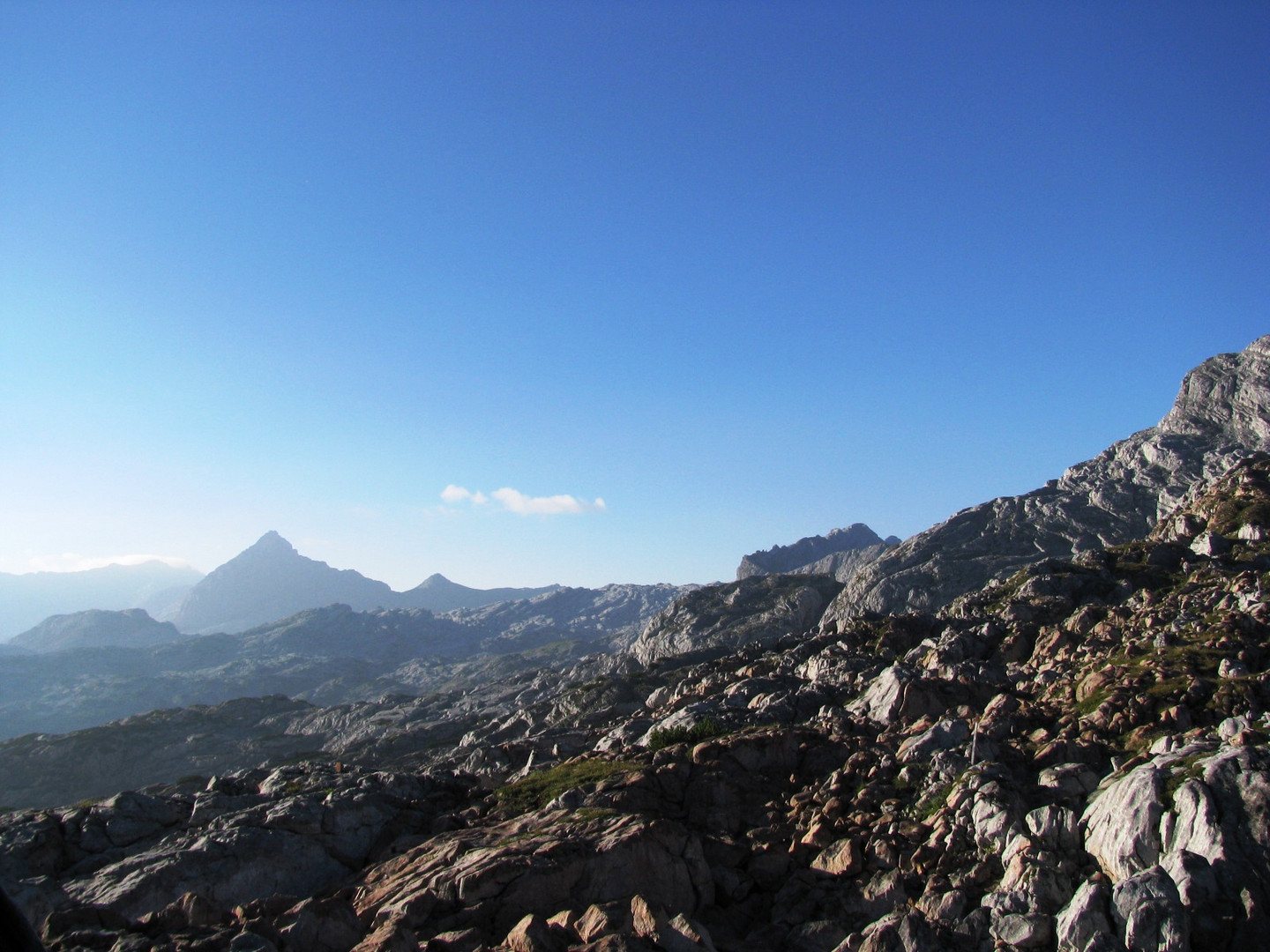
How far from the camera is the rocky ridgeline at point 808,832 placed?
18641mm

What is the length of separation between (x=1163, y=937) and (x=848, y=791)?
39.0 feet

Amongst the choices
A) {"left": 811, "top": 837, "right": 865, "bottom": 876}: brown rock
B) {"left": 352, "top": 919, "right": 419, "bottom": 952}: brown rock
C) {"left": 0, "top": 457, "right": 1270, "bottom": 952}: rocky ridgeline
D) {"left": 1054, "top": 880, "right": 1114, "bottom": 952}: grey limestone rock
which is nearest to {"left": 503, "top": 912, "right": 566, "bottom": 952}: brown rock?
{"left": 0, "top": 457, "right": 1270, "bottom": 952}: rocky ridgeline

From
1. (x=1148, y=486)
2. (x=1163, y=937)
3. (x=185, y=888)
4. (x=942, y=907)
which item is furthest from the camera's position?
(x=1148, y=486)

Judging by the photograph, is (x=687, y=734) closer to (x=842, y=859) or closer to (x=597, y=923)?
(x=842, y=859)

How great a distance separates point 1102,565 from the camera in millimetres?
66188

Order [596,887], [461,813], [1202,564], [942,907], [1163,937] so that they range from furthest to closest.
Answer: [1202,564] < [461,813] < [596,887] < [942,907] < [1163,937]

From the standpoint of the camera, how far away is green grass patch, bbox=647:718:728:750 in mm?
37531

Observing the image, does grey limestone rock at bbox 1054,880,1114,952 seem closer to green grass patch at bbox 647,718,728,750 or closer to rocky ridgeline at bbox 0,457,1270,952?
rocky ridgeline at bbox 0,457,1270,952

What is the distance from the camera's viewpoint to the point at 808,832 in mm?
25000

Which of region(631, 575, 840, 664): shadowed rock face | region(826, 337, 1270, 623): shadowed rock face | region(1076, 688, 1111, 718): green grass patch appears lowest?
region(631, 575, 840, 664): shadowed rock face

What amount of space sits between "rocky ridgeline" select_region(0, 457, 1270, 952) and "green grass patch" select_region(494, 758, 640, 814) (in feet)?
0.62

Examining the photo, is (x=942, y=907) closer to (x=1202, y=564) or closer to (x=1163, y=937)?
(x=1163, y=937)

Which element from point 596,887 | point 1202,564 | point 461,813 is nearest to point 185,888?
point 461,813

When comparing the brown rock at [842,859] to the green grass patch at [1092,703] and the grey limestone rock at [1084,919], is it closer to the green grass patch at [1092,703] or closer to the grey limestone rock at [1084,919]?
the grey limestone rock at [1084,919]
